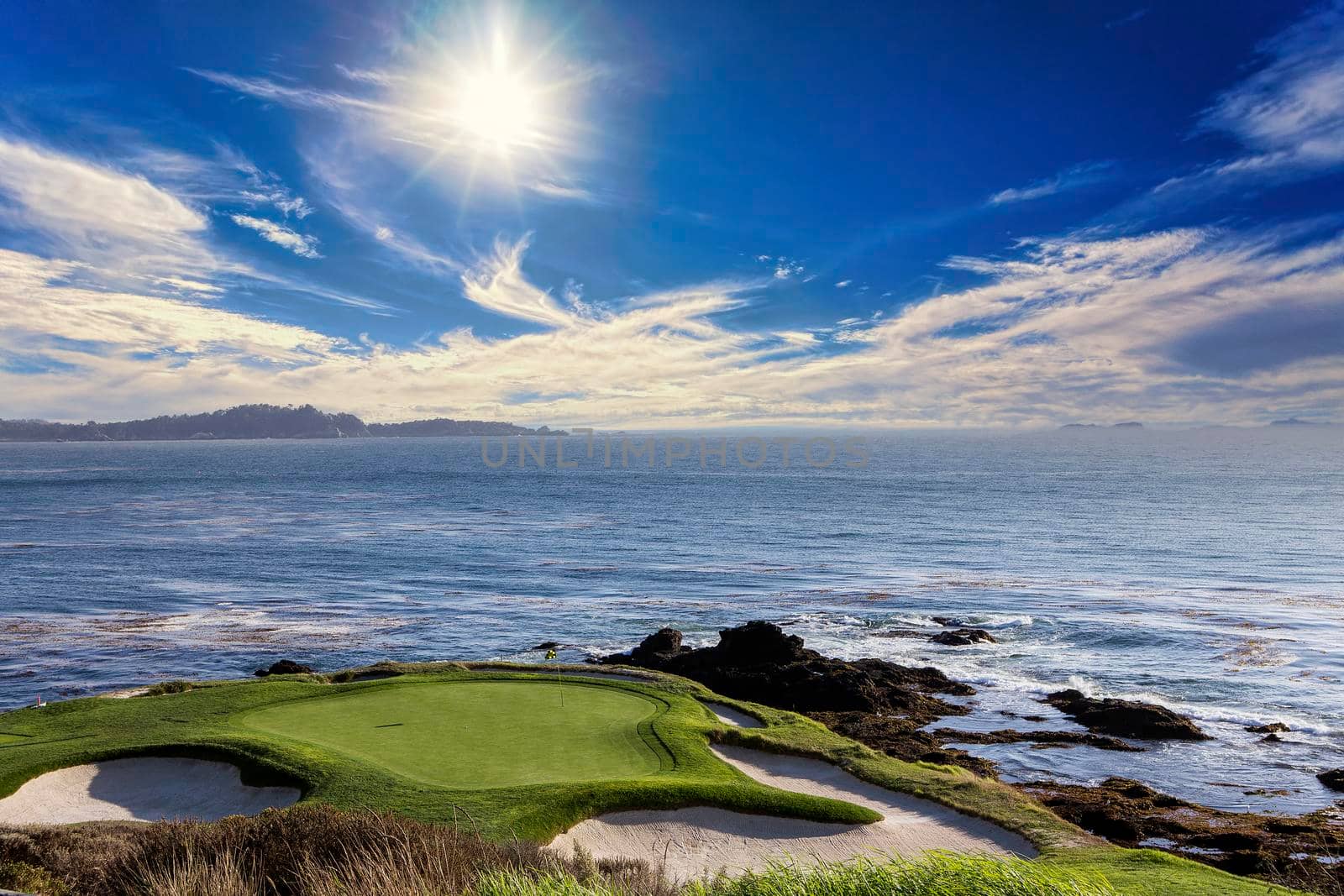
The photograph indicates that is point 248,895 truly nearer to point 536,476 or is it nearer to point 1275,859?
point 1275,859

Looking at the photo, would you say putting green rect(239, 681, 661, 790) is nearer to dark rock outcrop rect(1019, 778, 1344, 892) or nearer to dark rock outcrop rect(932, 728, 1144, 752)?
dark rock outcrop rect(1019, 778, 1344, 892)

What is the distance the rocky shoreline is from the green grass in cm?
273

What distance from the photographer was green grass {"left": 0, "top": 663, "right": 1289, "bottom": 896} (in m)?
11.1

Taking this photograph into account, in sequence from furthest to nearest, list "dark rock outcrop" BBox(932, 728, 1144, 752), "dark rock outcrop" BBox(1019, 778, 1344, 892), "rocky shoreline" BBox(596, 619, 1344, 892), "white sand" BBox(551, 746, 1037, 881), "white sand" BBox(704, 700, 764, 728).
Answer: "dark rock outcrop" BBox(932, 728, 1144, 752) → "white sand" BBox(704, 700, 764, 728) → "rocky shoreline" BBox(596, 619, 1344, 892) → "dark rock outcrop" BBox(1019, 778, 1344, 892) → "white sand" BBox(551, 746, 1037, 881)

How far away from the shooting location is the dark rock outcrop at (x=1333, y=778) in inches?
670

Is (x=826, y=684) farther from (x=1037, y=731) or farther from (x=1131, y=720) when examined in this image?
(x=1131, y=720)

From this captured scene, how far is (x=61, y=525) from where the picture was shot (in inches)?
2522

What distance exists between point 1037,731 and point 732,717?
27.3 ft

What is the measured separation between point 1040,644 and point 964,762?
46.3 ft

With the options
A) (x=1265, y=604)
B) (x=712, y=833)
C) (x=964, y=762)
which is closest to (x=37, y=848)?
(x=712, y=833)

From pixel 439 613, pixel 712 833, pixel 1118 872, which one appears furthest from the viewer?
pixel 439 613

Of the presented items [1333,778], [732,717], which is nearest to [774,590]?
[732,717]

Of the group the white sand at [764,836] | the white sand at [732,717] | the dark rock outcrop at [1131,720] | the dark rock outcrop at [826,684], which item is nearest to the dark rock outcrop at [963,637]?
the dark rock outcrop at [826,684]

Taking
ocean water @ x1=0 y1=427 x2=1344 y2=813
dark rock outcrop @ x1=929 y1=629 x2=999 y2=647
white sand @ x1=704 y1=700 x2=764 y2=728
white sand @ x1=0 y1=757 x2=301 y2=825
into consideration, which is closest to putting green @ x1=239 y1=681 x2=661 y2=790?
white sand @ x1=0 y1=757 x2=301 y2=825
